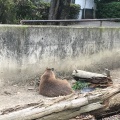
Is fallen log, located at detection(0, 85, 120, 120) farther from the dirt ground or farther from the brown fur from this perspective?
the brown fur

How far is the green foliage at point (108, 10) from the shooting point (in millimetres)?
28922

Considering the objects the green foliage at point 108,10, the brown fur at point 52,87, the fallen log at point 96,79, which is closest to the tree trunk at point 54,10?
the fallen log at point 96,79

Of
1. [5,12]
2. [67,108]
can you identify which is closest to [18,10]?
[5,12]

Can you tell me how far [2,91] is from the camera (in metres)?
7.47

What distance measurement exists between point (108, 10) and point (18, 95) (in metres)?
23.4

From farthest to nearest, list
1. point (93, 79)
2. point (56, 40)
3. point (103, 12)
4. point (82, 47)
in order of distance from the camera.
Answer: point (103, 12), point (82, 47), point (56, 40), point (93, 79)

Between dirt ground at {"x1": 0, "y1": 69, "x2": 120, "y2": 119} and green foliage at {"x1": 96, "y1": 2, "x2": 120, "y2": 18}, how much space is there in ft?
72.1

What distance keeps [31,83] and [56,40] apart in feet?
4.06

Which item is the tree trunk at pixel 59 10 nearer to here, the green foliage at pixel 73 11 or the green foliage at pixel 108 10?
the green foliage at pixel 73 11

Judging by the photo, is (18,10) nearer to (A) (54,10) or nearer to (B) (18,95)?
(A) (54,10)

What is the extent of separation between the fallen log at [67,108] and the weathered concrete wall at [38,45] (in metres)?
3.98

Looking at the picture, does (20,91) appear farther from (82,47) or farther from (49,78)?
(82,47)

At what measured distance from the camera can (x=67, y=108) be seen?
3699mm

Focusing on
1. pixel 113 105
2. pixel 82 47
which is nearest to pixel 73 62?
pixel 82 47
